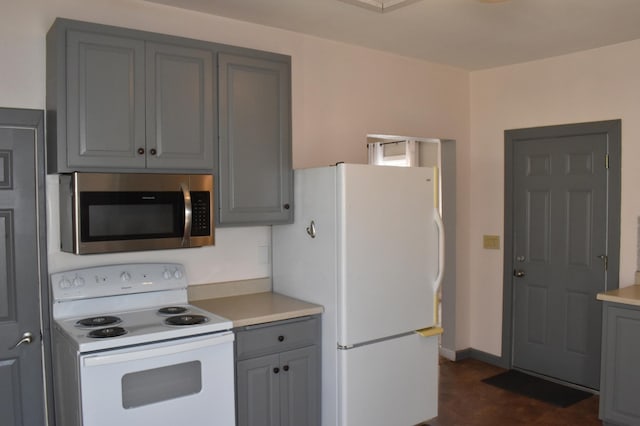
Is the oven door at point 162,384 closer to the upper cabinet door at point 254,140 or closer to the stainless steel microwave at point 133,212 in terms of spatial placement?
the stainless steel microwave at point 133,212

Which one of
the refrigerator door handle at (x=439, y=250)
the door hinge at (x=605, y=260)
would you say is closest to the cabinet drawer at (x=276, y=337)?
the refrigerator door handle at (x=439, y=250)

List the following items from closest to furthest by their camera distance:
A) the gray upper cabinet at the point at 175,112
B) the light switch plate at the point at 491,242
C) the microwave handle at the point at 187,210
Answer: the gray upper cabinet at the point at 175,112, the microwave handle at the point at 187,210, the light switch plate at the point at 491,242

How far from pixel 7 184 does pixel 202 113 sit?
0.99 metres

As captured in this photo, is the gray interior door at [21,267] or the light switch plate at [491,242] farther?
the light switch plate at [491,242]

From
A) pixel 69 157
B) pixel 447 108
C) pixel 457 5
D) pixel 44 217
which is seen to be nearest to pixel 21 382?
pixel 44 217

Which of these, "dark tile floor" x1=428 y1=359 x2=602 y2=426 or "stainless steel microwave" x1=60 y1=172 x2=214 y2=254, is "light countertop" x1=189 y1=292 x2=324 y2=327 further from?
"dark tile floor" x1=428 y1=359 x2=602 y2=426

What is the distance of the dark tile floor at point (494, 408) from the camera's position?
142 inches

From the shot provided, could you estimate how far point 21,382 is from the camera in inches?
105

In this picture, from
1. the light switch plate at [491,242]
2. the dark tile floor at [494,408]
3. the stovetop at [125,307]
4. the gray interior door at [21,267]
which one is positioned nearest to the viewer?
the stovetop at [125,307]

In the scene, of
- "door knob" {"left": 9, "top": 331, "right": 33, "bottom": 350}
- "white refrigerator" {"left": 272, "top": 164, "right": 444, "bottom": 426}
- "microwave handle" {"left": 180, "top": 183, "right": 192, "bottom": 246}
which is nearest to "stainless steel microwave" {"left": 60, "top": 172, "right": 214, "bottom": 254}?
"microwave handle" {"left": 180, "top": 183, "right": 192, "bottom": 246}

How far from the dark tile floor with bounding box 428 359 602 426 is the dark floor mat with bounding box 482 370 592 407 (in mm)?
65

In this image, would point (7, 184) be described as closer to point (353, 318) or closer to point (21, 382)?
point (21, 382)

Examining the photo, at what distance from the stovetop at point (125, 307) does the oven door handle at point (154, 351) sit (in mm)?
35

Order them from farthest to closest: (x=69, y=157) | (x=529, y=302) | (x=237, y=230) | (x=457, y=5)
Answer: (x=529, y=302) → (x=237, y=230) → (x=457, y=5) → (x=69, y=157)
